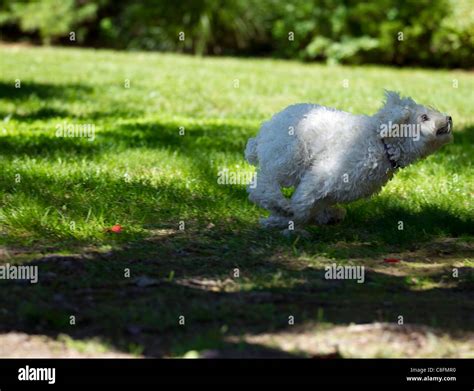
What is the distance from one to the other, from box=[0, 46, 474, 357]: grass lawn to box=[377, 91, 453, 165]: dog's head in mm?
726

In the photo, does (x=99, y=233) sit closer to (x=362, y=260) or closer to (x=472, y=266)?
(x=362, y=260)

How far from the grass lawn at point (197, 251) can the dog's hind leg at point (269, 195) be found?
21cm

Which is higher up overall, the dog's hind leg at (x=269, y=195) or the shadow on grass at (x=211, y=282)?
the dog's hind leg at (x=269, y=195)

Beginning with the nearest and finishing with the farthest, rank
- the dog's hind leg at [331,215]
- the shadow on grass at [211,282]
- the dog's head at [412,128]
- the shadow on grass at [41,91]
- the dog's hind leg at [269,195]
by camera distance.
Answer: the shadow on grass at [211,282] < the dog's head at [412,128] < the dog's hind leg at [269,195] < the dog's hind leg at [331,215] < the shadow on grass at [41,91]

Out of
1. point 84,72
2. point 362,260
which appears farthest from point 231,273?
point 84,72

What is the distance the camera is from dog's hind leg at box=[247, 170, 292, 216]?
19.2ft

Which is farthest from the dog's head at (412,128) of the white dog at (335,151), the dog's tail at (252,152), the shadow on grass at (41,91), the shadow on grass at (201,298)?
the shadow on grass at (41,91)

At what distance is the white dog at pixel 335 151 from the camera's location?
5621 mm

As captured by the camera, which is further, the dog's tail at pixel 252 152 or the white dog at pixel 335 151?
the dog's tail at pixel 252 152

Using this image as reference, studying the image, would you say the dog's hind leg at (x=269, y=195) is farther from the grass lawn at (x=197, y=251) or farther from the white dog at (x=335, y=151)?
the grass lawn at (x=197, y=251)

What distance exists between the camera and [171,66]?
1590 centimetres

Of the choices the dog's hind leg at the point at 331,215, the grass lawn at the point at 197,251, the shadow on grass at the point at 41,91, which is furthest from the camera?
the shadow on grass at the point at 41,91

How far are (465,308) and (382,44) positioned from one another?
13.8m

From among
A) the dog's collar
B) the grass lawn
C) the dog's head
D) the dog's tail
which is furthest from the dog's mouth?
the dog's tail
